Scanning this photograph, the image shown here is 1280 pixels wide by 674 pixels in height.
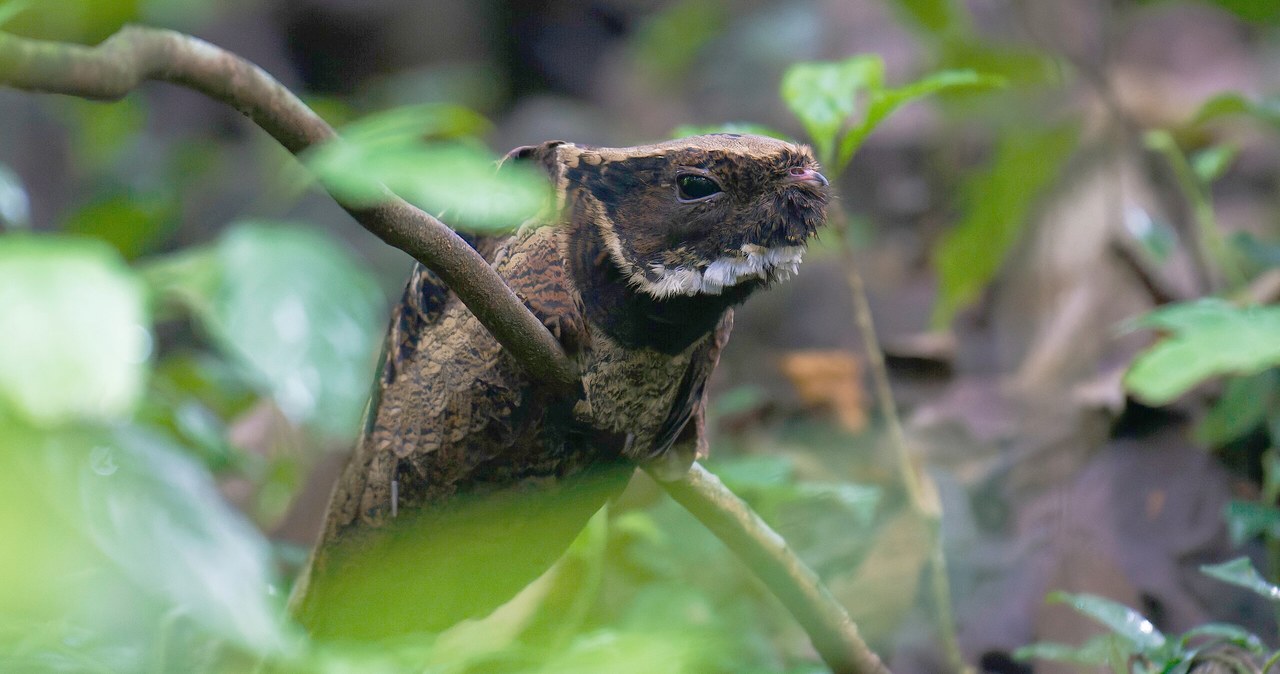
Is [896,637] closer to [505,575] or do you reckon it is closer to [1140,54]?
[505,575]

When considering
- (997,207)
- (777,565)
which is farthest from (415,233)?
(997,207)

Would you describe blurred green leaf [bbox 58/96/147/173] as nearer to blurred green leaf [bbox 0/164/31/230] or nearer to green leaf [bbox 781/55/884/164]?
blurred green leaf [bbox 0/164/31/230]

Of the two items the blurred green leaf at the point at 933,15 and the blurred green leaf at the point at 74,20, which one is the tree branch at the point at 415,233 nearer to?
the blurred green leaf at the point at 74,20

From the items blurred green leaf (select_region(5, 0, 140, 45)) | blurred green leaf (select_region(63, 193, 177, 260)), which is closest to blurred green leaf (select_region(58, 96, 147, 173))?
blurred green leaf (select_region(63, 193, 177, 260))

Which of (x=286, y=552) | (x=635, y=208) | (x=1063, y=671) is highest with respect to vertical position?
(x=286, y=552)

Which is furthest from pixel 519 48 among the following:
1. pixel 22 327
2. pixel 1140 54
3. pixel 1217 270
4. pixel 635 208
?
pixel 22 327

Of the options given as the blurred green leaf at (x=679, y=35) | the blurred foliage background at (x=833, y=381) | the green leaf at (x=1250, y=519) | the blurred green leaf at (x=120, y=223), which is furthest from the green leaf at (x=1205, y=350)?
the blurred green leaf at (x=679, y=35)

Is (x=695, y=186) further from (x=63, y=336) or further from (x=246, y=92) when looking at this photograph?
(x=63, y=336)

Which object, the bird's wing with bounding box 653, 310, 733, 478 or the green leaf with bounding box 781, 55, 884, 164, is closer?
the bird's wing with bounding box 653, 310, 733, 478
